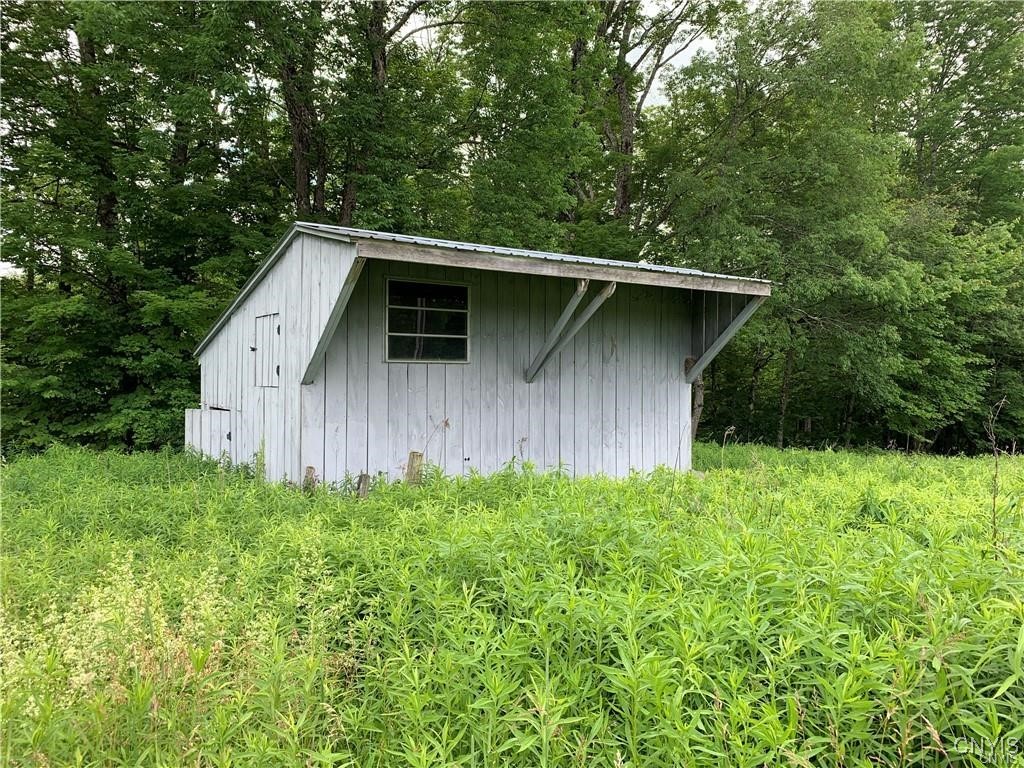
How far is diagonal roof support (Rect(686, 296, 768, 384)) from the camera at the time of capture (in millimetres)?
7578

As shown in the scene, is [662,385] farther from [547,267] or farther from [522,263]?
[522,263]

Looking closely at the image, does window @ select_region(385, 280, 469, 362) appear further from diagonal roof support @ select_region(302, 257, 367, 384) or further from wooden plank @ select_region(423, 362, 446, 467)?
diagonal roof support @ select_region(302, 257, 367, 384)

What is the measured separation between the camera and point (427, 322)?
6.41 m

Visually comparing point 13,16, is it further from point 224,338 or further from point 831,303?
point 831,303

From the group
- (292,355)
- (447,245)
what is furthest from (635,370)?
(292,355)

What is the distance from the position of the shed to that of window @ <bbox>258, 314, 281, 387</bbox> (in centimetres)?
3

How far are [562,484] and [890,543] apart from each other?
7.02 feet

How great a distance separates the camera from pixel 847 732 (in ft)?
5.14

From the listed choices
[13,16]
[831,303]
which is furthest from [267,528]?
[13,16]

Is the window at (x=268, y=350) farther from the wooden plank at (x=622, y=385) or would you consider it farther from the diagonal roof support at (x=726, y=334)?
the diagonal roof support at (x=726, y=334)

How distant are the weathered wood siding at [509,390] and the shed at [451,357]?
0.02m

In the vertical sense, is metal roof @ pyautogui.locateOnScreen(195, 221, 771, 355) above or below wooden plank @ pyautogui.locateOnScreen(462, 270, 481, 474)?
above

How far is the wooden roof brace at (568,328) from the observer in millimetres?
6162

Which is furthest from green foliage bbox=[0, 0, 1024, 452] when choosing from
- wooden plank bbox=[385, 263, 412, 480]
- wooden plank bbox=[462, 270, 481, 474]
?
wooden plank bbox=[385, 263, 412, 480]
